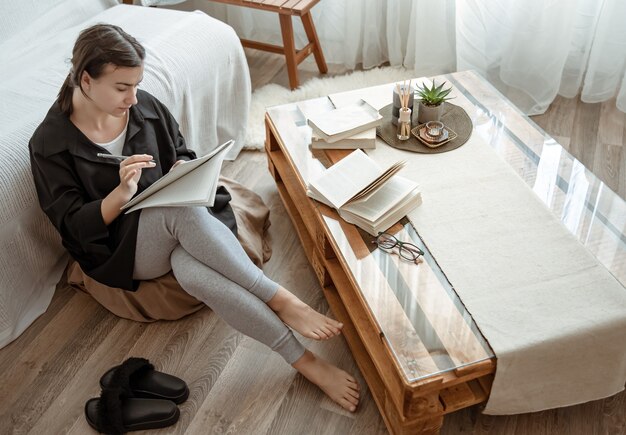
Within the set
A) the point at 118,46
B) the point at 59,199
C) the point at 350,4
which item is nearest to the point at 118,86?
the point at 118,46

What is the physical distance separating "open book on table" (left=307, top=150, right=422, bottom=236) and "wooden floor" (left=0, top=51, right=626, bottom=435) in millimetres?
376

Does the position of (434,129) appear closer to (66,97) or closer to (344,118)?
(344,118)

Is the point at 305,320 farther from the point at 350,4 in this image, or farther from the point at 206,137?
the point at 350,4

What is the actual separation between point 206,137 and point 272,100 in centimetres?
50

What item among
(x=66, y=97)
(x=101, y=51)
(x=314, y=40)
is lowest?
(x=314, y=40)

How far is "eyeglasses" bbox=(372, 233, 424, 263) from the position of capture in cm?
166

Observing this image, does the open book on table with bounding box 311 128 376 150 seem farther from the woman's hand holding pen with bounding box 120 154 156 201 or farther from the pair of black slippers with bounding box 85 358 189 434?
the pair of black slippers with bounding box 85 358 189 434

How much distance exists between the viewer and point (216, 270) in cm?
171

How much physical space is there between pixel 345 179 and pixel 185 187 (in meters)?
0.46

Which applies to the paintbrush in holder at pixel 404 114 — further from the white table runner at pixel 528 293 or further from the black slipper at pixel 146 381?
the black slipper at pixel 146 381

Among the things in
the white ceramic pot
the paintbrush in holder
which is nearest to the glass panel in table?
the white ceramic pot

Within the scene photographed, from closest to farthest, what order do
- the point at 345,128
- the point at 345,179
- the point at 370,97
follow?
Result: the point at 345,179 → the point at 345,128 → the point at 370,97

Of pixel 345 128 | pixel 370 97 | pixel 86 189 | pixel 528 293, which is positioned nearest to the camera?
pixel 528 293

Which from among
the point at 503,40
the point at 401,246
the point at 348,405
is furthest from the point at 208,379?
the point at 503,40
